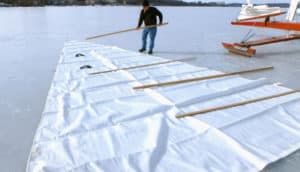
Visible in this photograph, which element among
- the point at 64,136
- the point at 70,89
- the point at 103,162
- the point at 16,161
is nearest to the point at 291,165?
the point at 103,162

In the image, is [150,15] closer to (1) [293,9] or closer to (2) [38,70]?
(2) [38,70]

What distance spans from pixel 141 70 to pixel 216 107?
4.41 ft

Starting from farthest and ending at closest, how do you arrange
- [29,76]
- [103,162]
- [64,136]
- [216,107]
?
[29,76]
[216,107]
[64,136]
[103,162]

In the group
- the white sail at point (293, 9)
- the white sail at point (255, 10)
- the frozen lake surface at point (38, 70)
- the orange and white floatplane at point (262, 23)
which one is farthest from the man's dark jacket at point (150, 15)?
the white sail at point (293, 9)

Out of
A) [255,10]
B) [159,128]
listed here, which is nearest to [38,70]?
[159,128]

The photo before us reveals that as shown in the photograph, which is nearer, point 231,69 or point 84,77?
point 84,77

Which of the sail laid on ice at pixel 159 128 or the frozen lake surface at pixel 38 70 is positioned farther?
the frozen lake surface at pixel 38 70

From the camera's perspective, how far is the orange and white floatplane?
470cm

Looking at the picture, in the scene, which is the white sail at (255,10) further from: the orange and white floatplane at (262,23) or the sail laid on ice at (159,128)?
the sail laid on ice at (159,128)

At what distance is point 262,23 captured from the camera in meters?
5.73

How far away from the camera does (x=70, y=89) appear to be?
2521mm

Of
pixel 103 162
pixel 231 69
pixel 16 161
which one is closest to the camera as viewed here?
pixel 103 162

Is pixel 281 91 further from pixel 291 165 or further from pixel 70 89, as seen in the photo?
pixel 70 89

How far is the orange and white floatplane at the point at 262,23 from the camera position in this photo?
185 inches
